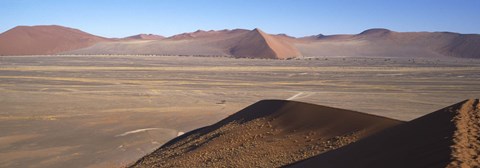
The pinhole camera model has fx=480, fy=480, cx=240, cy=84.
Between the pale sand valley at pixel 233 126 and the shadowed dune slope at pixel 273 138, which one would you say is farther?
the shadowed dune slope at pixel 273 138

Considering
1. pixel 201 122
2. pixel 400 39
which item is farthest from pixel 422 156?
pixel 400 39

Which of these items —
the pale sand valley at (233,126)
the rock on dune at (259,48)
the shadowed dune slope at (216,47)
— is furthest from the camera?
the shadowed dune slope at (216,47)

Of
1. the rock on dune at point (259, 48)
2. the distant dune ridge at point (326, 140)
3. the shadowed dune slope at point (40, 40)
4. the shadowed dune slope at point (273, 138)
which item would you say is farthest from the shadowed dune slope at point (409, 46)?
the distant dune ridge at point (326, 140)

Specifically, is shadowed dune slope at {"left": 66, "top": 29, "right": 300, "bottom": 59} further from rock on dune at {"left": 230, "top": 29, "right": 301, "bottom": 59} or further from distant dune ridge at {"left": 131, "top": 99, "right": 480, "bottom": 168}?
distant dune ridge at {"left": 131, "top": 99, "right": 480, "bottom": 168}

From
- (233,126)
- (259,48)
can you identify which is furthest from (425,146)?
(259,48)

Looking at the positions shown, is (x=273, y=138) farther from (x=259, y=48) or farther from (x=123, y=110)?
(x=259, y=48)

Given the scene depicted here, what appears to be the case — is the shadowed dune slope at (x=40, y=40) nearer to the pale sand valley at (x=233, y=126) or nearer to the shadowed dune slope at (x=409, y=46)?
the shadowed dune slope at (x=409, y=46)

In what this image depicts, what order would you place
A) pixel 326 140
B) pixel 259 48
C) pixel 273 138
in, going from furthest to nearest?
1. pixel 259 48
2. pixel 273 138
3. pixel 326 140

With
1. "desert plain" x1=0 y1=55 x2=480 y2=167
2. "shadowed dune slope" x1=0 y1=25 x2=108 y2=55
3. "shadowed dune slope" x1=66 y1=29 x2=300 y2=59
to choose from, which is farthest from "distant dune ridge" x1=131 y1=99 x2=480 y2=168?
"shadowed dune slope" x1=0 y1=25 x2=108 y2=55
